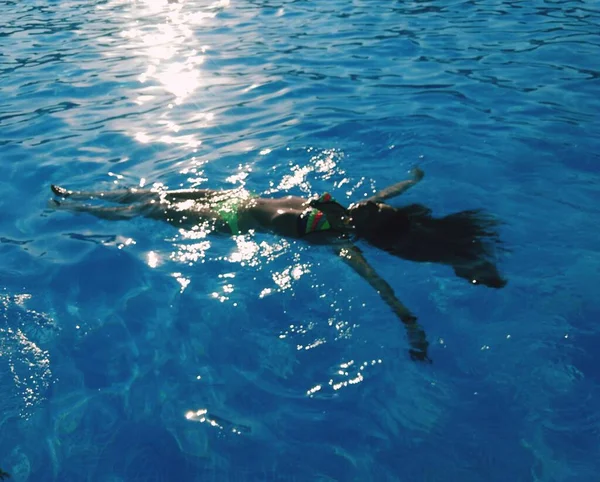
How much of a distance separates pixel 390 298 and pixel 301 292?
0.77 m

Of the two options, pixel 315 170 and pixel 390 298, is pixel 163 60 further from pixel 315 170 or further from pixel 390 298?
pixel 390 298

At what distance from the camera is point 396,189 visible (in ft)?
21.6

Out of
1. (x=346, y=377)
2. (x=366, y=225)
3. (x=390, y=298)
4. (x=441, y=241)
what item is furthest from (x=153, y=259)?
(x=441, y=241)

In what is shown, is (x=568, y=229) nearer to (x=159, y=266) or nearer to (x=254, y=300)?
(x=254, y=300)

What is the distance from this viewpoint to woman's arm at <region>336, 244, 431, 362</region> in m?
4.77

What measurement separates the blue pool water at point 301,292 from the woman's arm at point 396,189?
0.60 ft

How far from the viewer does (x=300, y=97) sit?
9.76m

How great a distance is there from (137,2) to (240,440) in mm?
15495

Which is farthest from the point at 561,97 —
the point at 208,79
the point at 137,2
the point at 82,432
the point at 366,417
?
the point at 137,2

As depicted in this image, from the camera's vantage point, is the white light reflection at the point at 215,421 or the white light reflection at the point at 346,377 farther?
the white light reflection at the point at 346,377

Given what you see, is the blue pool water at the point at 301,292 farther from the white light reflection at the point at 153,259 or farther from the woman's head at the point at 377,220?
the woman's head at the point at 377,220

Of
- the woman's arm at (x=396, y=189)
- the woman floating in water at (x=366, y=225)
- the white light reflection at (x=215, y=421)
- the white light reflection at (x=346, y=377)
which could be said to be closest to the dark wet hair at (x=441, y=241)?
the woman floating in water at (x=366, y=225)

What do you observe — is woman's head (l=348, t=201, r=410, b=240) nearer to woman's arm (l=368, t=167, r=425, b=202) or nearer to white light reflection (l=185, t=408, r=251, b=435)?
woman's arm (l=368, t=167, r=425, b=202)

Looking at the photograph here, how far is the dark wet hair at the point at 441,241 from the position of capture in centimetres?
549
